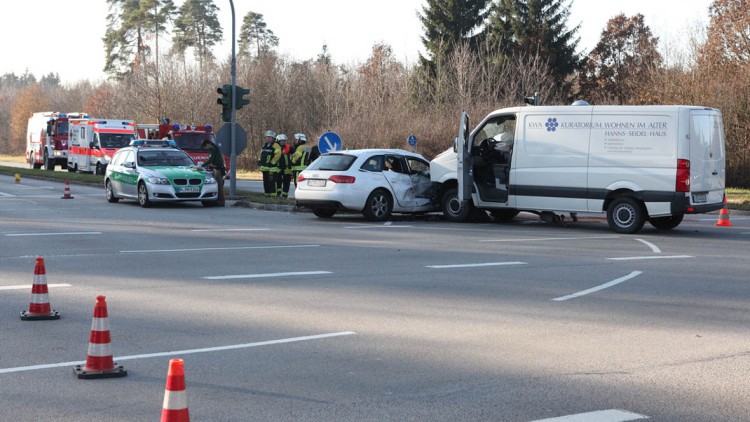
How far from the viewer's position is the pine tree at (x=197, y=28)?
9706 cm

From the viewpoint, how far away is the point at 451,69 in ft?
192

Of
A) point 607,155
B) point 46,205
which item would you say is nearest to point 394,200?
point 607,155

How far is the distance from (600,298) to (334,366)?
4258 millimetres

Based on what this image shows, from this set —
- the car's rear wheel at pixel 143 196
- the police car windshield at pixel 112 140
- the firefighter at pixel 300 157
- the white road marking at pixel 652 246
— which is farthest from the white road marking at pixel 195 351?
the police car windshield at pixel 112 140

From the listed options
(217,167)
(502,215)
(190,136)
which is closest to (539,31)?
(190,136)

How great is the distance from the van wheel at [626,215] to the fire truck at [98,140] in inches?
1115

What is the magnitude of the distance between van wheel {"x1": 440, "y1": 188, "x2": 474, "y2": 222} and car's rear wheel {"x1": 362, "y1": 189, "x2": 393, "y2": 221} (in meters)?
1.18

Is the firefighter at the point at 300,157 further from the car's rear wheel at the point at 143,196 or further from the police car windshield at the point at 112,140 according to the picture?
the police car windshield at the point at 112,140

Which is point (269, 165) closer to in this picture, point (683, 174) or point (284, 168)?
point (284, 168)

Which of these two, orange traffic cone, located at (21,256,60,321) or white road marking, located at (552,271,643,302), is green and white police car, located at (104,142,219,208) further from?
orange traffic cone, located at (21,256,60,321)

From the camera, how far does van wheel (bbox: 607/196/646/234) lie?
716 inches

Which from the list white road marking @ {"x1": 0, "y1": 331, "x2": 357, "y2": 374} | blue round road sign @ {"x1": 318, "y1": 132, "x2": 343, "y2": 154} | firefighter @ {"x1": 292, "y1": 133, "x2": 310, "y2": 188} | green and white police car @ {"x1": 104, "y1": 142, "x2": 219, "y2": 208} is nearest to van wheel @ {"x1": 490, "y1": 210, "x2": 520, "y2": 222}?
blue round road sign @ {"x1": 318, "y1": 132, "x2": 343, "y2": 154}

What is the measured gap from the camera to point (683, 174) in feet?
57.9

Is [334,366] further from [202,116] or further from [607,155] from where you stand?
[202,116]
